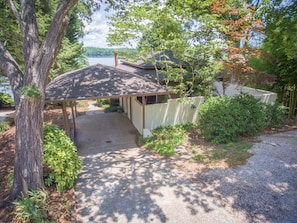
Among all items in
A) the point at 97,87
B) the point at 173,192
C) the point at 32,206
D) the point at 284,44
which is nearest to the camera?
the point at 32,206

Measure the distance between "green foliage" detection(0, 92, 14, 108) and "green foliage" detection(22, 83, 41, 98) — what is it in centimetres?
1793

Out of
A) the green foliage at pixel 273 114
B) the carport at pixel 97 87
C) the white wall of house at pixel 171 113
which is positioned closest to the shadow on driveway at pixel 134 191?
the white wall of house at pixel 171 113

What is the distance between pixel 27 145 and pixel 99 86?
13.6 ft

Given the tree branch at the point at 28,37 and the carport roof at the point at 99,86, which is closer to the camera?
the tree branch at the point at 28,37

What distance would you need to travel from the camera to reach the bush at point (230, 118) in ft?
25.4

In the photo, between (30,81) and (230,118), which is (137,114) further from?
(30,81)

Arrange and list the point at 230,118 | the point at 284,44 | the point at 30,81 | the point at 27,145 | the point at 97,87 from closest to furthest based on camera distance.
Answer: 1. the point at 30,81
2. the point at 27,145
3. the point at 230,118
4. the point at 97,87
5. the point at 284,44

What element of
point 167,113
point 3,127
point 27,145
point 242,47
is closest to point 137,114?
point 167,113

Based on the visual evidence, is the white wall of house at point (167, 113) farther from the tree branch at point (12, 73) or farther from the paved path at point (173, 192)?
the tree branch at point (12, 73)

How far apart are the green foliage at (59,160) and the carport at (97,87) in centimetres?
193

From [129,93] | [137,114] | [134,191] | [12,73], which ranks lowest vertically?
[134,191]

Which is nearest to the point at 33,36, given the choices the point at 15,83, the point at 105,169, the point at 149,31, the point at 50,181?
the point at 15,83

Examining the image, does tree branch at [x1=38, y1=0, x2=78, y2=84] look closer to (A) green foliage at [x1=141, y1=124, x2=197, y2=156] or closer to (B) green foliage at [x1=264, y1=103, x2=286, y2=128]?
(A) green foliage at [x1=141, y1=124, x2=197, y2=156]

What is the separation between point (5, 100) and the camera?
60.4ft
